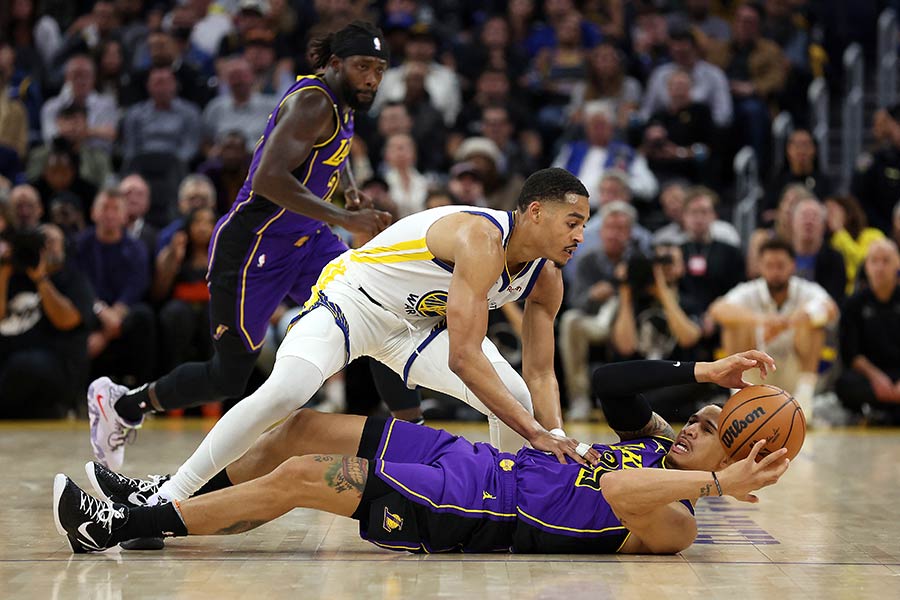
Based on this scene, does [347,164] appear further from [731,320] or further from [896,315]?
[896,315]

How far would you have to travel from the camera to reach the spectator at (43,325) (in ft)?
28.0

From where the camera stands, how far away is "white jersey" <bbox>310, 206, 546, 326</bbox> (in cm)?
465

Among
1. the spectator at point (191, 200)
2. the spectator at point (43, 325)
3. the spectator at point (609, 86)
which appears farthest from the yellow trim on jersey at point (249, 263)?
the spectator at point (609, 86)

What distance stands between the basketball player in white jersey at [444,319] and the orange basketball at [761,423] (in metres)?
0.44

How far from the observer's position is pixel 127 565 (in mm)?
3967

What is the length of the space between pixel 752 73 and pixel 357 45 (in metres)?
7.64

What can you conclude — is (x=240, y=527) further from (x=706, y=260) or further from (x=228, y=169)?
(x=228, y=169)

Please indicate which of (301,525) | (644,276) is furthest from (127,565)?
(644,276)

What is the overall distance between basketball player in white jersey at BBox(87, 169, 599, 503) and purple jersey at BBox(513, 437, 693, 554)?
0.21ft

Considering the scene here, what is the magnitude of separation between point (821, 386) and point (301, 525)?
5598 millimetres

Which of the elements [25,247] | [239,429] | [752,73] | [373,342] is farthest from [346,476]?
[752,73]

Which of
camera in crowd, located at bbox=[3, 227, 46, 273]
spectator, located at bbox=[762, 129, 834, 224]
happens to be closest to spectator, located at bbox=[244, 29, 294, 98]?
camera in crowd, located at bbox=[3, 227, 46, 273]

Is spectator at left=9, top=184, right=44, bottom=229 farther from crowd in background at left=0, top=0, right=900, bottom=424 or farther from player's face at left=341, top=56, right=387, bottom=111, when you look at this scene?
player's face at left=341, top=56, right=387, bottom=111

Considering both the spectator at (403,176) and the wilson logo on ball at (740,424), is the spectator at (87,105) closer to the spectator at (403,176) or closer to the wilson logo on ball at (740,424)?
the spectator at (403,176)
